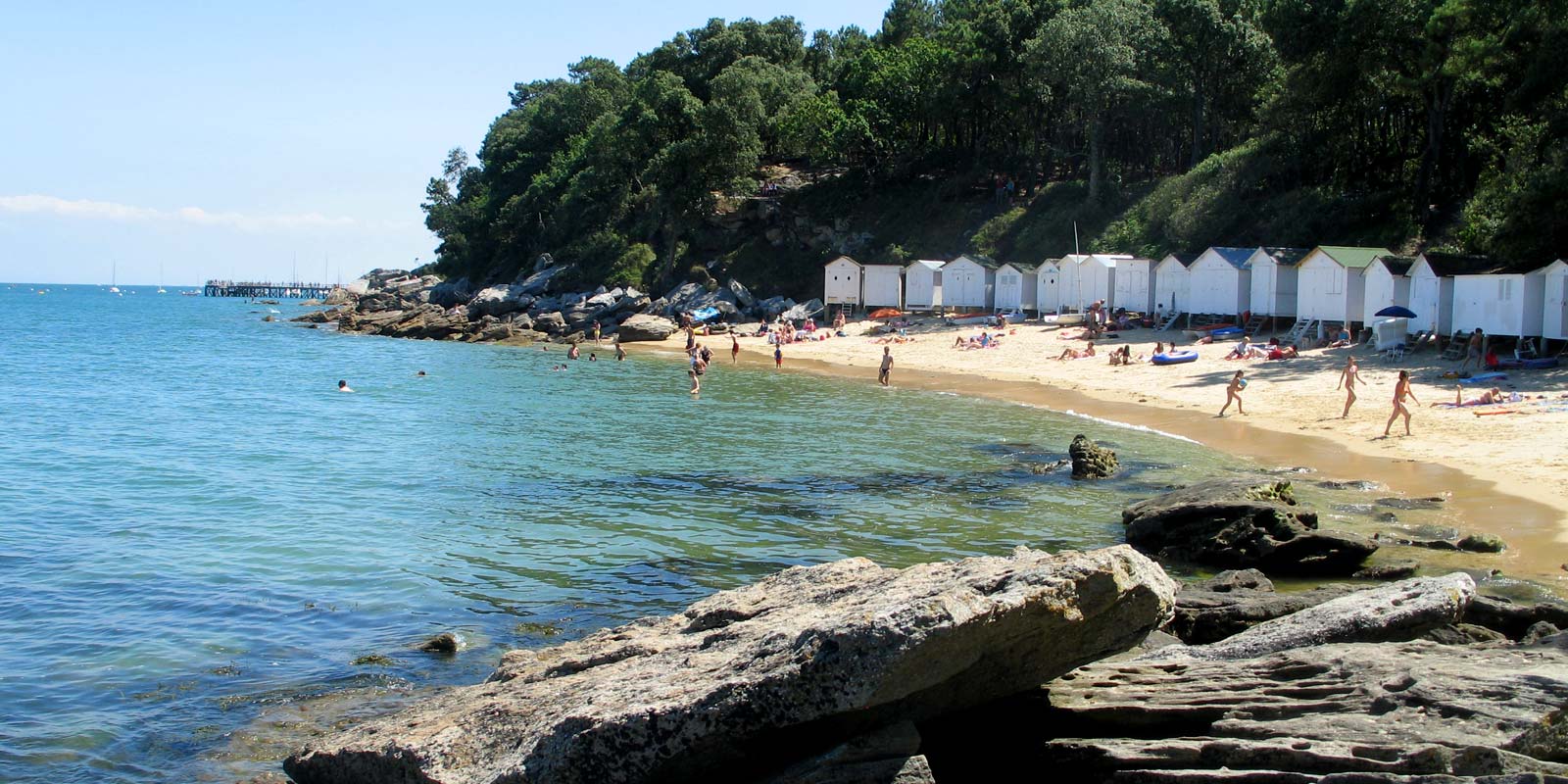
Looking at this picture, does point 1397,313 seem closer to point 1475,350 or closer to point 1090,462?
point 1475,350

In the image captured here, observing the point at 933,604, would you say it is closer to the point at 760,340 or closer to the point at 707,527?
the point at 707,527

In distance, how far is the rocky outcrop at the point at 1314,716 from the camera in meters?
5.79

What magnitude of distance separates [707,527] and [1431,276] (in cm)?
2911

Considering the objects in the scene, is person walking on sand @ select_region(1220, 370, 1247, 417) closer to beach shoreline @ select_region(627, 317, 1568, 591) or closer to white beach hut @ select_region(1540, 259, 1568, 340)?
beach shoreline @ select_region(627, 317, 1568, 591)

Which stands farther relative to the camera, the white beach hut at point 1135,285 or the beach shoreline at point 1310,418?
the white beach hut at point 1135,285

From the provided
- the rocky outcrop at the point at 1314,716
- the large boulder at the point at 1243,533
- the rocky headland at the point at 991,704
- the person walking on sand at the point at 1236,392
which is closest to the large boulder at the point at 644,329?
the person walking on sand at the point at 1236,392

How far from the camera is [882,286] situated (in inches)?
2586

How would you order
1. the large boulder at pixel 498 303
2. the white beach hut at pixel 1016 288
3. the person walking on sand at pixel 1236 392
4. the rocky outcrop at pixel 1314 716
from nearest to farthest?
the rocky outcrop at pixel 1314 716 → the person walking on sand at pixel 1236 392 → the white beach hut at pixel 1016 288 → the large boulder at pixel 498 303

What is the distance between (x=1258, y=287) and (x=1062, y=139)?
33.6 m

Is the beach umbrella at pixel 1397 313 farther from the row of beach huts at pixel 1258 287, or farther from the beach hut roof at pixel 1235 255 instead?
the beach hut roof at pixel 1235 255

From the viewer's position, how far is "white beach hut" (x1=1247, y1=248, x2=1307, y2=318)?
43375 millimetres

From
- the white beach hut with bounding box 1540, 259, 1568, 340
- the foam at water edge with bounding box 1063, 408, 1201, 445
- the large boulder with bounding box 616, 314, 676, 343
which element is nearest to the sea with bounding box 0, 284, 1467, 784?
the foam at water edge with bounding box 1063, 408, 1201, 445

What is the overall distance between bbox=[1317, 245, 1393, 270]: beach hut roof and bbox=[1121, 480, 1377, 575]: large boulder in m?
26.7

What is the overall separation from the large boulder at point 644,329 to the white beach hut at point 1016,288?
64.4ft
